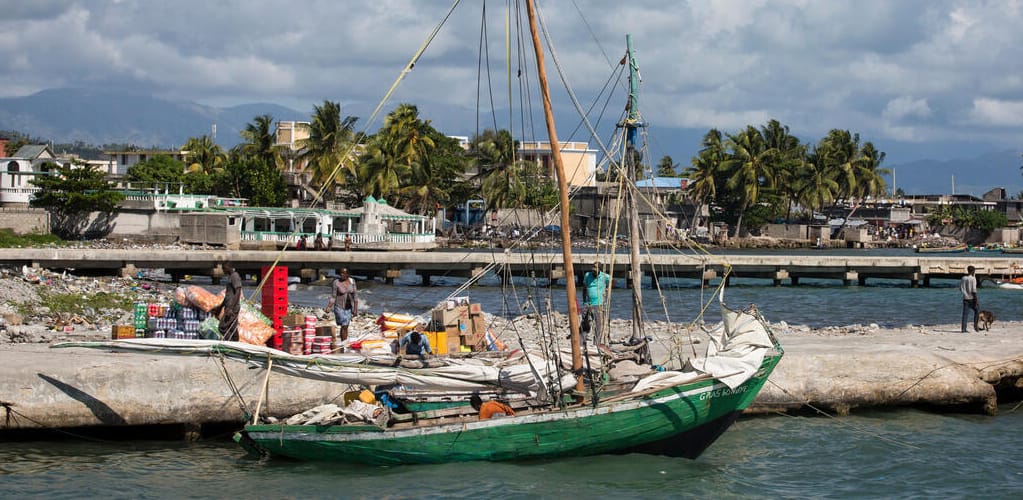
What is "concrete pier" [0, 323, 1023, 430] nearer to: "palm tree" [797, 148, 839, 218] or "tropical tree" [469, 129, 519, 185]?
"tropical tree" [469, 129, 519, 185]

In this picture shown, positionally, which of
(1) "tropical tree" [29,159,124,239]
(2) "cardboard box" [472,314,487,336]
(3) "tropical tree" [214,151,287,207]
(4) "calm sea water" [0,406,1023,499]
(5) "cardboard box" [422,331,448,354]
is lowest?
(4) "calm sea water" [0,406,1023,499]

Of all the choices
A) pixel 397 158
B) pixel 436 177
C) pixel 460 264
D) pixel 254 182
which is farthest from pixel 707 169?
pixel 460 264

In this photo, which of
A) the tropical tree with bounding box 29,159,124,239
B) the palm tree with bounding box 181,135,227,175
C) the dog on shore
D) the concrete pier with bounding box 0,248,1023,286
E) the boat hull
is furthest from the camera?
the palm tree with bounding box 181,135,227,175

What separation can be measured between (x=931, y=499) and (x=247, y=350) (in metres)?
10.0

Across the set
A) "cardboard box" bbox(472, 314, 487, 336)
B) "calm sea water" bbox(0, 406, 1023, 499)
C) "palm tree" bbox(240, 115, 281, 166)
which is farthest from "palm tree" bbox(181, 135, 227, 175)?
"calm sea water" bbox(0, 406, 1023, 499)

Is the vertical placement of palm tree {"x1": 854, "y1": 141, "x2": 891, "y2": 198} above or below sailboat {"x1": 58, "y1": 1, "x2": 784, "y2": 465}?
above

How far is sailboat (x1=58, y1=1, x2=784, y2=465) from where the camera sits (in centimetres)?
1398

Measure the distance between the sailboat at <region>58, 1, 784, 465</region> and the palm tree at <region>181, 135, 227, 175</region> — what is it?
79.8 metres

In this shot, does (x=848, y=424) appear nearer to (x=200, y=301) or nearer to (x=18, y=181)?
(x=200, y=301)

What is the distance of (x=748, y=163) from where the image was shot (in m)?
97.4

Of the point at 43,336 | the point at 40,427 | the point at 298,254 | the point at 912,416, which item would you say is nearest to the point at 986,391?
Answer: the point at 912,416

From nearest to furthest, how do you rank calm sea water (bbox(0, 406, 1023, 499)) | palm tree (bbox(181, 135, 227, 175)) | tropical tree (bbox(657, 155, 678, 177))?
calm sea water (bbox(0, 406, 1023, 499)) → palm tree (bbox(181, 135, 227, 175)) → tropical tree (bbox(657, 155, 678, 177))

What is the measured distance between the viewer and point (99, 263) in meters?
42.4

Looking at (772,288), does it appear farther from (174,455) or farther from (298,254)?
(174,455)
